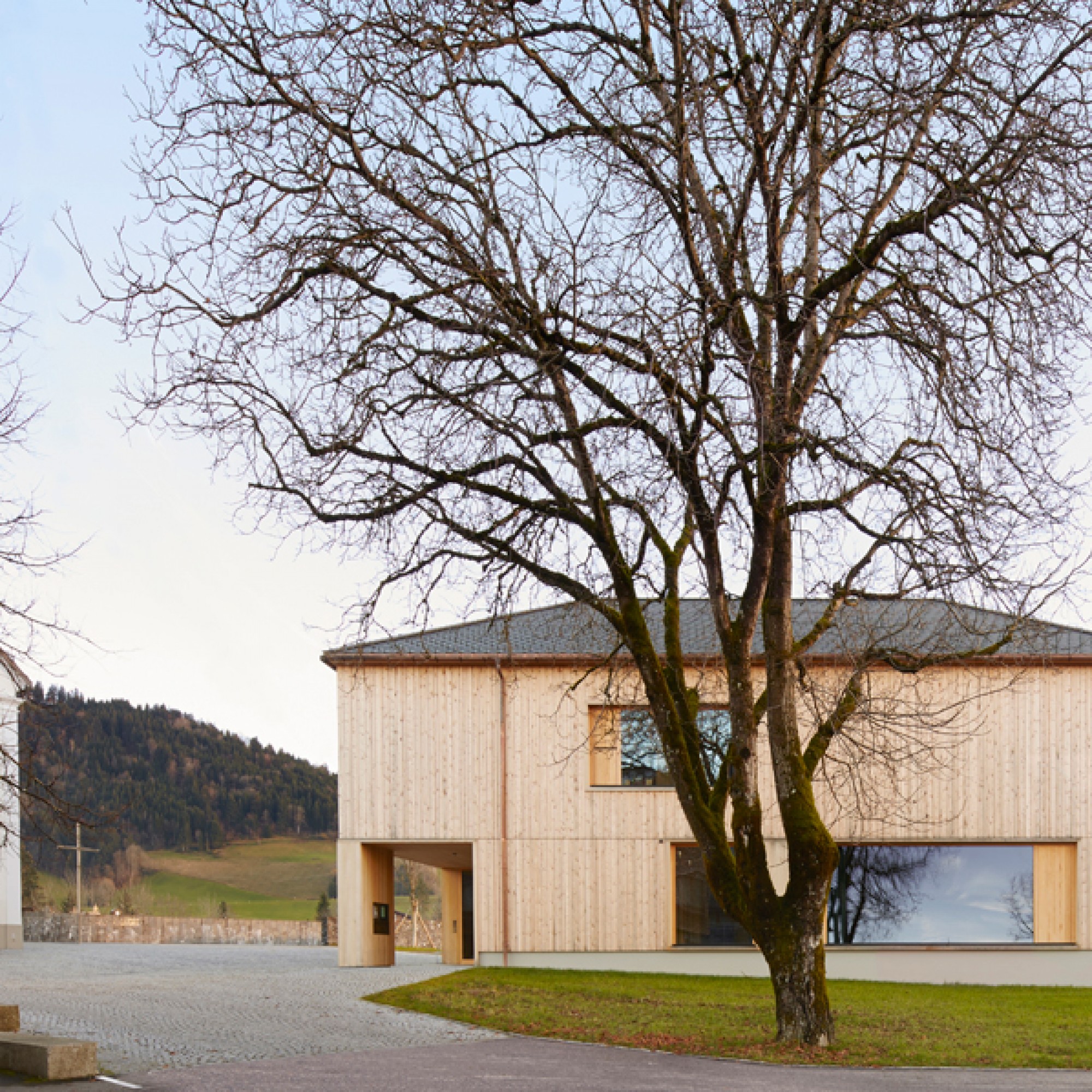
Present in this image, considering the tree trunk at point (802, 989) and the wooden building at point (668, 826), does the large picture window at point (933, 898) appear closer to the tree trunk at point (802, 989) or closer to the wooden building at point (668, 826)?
the wooden building at point (668, 826)

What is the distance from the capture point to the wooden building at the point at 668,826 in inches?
952

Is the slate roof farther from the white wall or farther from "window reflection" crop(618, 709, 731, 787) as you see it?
the white wall

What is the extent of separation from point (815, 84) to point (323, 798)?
118080 mm

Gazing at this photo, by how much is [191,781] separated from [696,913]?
4097 inches

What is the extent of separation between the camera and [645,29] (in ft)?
43.2

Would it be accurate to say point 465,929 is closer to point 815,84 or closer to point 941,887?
point 941,887

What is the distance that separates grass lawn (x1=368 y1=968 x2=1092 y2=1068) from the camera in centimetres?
1248

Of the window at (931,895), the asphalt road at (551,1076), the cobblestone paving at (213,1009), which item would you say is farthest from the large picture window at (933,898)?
the asphalt road at (551,1076)

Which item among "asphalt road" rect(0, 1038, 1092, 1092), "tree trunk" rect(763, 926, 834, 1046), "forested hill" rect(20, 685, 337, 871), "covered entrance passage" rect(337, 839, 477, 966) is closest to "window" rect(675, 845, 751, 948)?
"covered entrance passage" rect(337, 839, 477, 966)

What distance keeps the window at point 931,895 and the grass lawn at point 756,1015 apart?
197 cm

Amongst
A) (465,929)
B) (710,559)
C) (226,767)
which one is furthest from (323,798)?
(710,559)

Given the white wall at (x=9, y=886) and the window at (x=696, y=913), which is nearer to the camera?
the window at (x=696, y=913)

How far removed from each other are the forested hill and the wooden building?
8831 cm

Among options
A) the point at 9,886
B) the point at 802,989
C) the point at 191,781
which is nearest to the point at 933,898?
the point at 802,989
